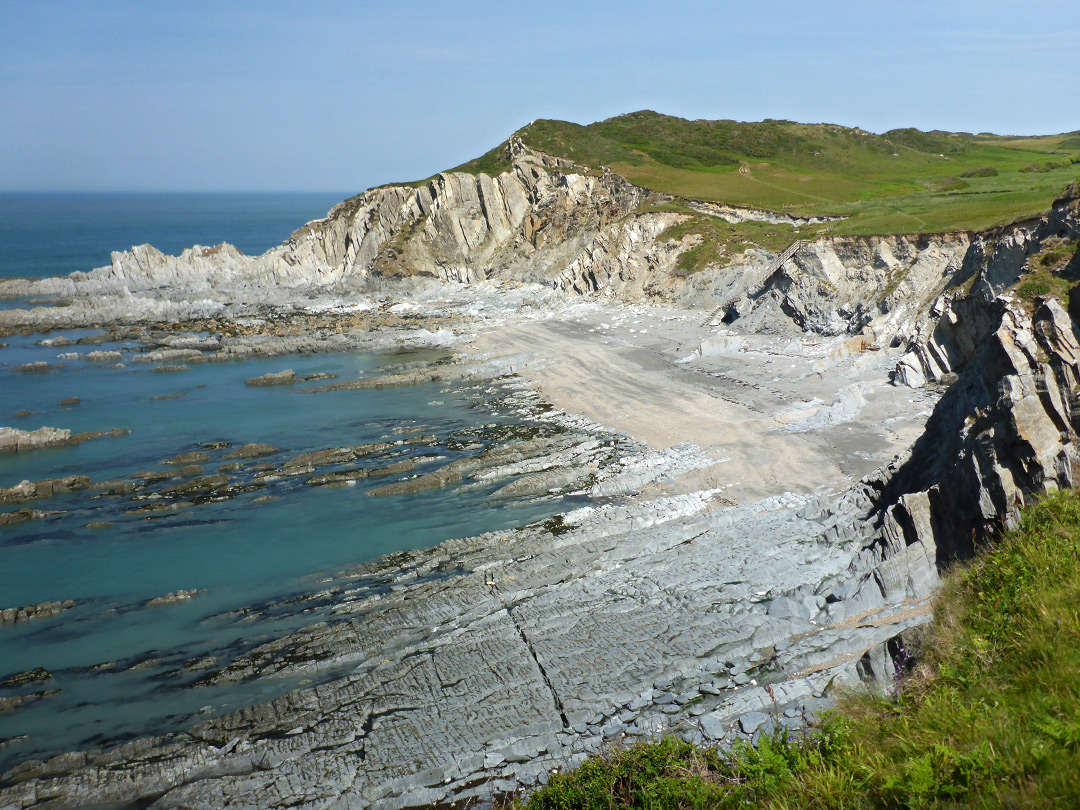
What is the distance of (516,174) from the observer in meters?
69.8

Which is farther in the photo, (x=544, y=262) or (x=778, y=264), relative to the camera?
(x=544, y=262)

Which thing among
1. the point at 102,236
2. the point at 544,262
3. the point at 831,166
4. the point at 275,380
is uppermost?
the point at 831,166

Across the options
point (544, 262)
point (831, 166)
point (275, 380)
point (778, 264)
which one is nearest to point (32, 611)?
point (275, 380)

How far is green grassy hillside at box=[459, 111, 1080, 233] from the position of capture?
3852cm

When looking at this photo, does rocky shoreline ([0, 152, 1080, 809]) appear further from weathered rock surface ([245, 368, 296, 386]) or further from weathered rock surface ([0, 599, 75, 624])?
weathered rock surface ([0, 599, 75, 624])

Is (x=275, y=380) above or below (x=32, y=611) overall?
above

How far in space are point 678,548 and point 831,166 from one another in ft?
254

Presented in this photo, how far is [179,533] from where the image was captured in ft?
70.1

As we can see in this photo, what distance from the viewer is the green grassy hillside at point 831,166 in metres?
38.5

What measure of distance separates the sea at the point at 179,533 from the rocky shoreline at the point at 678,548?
3.02 feet

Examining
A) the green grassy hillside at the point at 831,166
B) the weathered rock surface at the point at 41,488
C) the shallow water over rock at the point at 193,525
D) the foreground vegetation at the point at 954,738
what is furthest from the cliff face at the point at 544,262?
the weathered rock surface at the point at 41,488

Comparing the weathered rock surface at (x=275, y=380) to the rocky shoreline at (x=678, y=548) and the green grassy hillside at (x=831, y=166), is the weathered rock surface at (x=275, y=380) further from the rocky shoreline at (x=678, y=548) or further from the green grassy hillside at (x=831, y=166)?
the green grassy hillside at (x=831, y=166)

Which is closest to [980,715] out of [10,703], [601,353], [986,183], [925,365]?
[10,703]

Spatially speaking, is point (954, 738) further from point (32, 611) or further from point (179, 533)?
point (179, 533)
